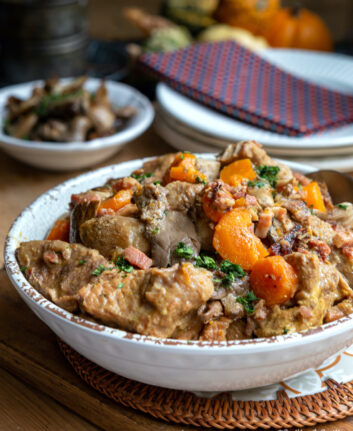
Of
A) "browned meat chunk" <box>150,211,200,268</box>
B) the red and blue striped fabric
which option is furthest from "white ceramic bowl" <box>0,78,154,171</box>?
"browned meat chunk" <box>150,211,200,268</box>

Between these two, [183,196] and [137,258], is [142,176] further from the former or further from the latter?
[137,258]

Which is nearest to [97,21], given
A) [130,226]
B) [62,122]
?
[62,122]

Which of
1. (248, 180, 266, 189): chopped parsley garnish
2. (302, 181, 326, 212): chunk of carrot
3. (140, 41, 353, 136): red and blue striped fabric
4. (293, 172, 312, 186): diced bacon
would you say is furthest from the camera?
(140, 41, 353, 136): red and blue striped fabric

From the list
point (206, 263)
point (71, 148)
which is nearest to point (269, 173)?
point (206, 263)

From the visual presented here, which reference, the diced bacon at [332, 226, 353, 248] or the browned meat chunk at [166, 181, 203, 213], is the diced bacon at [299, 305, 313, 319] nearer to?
the diced bacon at [332, 226, 353, 248]

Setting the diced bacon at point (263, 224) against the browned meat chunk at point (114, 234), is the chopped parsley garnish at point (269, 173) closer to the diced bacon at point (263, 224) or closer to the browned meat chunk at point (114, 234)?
the diced bacon at point (263, 224)
